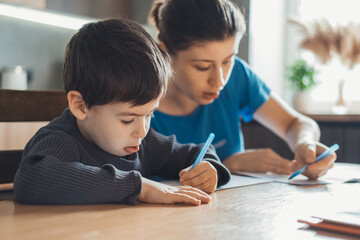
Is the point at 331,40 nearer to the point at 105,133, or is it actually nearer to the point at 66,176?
the point at 105,133

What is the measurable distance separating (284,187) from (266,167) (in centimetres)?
26

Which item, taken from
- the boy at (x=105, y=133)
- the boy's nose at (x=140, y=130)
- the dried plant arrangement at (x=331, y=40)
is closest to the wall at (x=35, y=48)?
the dried plant arrangement at (x=331, y=40)

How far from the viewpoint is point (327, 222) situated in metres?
0.52

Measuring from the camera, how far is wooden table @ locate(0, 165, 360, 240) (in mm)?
498

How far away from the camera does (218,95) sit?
1.20 metres

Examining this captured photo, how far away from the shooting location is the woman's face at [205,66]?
108 centimetres

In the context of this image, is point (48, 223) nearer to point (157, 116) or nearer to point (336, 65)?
point (157, 116)

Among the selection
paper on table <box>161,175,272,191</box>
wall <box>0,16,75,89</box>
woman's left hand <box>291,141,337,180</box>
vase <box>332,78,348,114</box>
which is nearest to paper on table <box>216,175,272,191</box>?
paper on table <box>161,175,272,191</box>

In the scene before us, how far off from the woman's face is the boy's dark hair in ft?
0.92

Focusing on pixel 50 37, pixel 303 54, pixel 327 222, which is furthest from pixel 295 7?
pixel 327 222

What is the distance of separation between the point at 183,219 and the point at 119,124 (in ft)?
0.87

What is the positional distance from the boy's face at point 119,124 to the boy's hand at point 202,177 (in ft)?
0.39

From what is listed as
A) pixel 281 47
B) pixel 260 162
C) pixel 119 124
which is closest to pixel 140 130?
pixel 119 124

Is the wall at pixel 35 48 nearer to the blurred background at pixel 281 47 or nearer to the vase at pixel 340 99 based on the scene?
the blurred background at pixel 281 47
